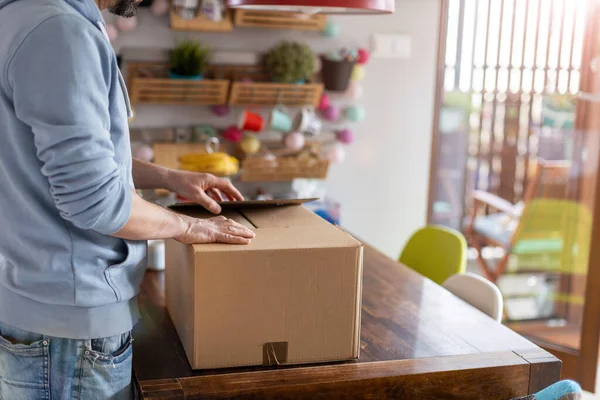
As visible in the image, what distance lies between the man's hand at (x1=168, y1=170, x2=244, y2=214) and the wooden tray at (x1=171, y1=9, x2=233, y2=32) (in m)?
1.39

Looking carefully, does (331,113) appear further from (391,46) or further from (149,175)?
(149,175)

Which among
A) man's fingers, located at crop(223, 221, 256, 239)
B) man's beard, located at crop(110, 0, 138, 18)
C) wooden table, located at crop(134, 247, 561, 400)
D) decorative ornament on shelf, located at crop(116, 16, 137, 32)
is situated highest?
decorative ornament on shelf, located at crop(116, 16, 137, 32)

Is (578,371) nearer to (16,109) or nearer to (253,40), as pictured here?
(253,40)

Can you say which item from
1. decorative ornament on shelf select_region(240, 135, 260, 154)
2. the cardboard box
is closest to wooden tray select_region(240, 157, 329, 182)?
decorative ornament on shelf select_region(240, 135, 260, 154)

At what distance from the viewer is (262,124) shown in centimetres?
308

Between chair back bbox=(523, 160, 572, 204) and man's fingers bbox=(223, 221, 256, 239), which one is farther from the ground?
man's fingers bbox=(223, 221, 256, 239)

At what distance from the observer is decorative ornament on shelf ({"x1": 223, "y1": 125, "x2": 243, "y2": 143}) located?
10.1ft

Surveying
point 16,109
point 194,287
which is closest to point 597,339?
point 194,287

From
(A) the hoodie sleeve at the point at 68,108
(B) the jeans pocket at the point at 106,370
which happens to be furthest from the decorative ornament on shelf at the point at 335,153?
(A) the hoodie sleeve at the point at 68,108

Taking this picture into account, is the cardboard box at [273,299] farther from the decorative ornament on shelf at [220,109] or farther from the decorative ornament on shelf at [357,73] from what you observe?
the decorative ornament on shelf at [357,73]

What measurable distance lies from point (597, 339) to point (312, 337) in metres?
2.11

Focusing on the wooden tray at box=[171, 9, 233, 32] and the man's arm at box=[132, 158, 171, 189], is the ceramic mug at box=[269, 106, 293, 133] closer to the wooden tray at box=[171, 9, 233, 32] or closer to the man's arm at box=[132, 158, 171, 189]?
the wooden tray at box=[171, 9, 233, 32]

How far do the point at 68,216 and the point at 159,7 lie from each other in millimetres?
1940

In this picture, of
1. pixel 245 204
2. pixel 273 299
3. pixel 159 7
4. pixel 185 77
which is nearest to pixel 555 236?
pixel 185 77
